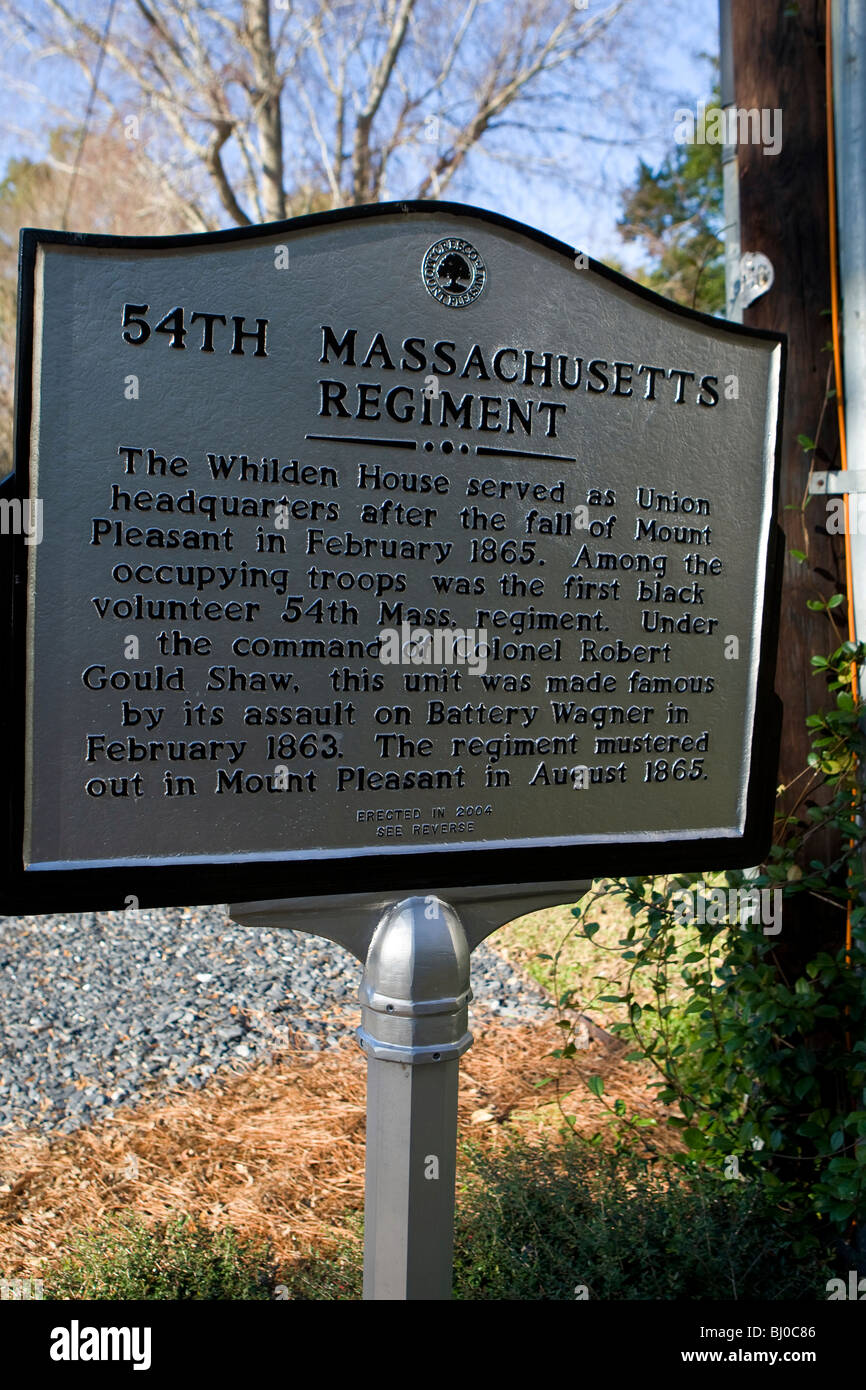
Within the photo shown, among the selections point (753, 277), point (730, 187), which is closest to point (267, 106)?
point (730, 187)

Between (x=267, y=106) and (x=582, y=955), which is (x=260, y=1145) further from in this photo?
(x=267, y=106)

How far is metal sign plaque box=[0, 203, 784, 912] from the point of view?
69.8 inches

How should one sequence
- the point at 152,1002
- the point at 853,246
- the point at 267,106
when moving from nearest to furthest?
the point at 853,246
the point at 152,1002
the point at 267,106

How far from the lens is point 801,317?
2.97m

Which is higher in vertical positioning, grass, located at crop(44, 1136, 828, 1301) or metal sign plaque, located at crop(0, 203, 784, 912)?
metal sign plaque, located at crop(0, 203, 784, 912)

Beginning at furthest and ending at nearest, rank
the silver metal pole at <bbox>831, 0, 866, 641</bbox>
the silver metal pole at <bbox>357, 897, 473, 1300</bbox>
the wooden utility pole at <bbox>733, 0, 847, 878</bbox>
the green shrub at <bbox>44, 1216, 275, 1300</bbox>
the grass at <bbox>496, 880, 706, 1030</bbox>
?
the grass at <bbox>496, 880, 706, 1030</bbox>
the wooden utility pole at <bbox>733, 0, 847, 878</bbox>
the silver metal pole at <bbox>831, 0, 866, 641</bbox>
the green shrub at <bbox>44, 1216, 275, 1300</bbox>
the silver metal pole at <bbox>357, 897, 473, 1300</bbox>

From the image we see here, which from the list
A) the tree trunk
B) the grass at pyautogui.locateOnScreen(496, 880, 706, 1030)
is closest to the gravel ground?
the grass at pyautogui.locateOnScreen(496, 880, 706, 1030)

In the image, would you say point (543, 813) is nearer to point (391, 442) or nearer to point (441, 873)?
point (441, 873)

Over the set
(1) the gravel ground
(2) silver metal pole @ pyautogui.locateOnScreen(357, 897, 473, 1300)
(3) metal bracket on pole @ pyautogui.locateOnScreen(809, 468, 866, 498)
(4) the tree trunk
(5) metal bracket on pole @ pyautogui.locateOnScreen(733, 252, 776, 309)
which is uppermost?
(4) the tree trunk

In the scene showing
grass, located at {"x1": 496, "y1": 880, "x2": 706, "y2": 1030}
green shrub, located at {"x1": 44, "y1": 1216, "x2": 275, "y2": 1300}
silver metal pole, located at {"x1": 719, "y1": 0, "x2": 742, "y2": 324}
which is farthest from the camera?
grass, located at {"x1": 496, "y1": 880, "x2": 706, "y2": 1030}

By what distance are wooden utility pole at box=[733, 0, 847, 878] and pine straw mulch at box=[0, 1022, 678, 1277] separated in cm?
125

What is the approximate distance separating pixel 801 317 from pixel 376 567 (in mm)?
1715

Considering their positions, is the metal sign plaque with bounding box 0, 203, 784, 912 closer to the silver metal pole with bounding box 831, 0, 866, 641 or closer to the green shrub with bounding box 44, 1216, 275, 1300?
the silver metal pole with bounding box 831, 0, 866, 641

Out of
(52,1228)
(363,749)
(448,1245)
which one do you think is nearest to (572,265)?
(363,749)
